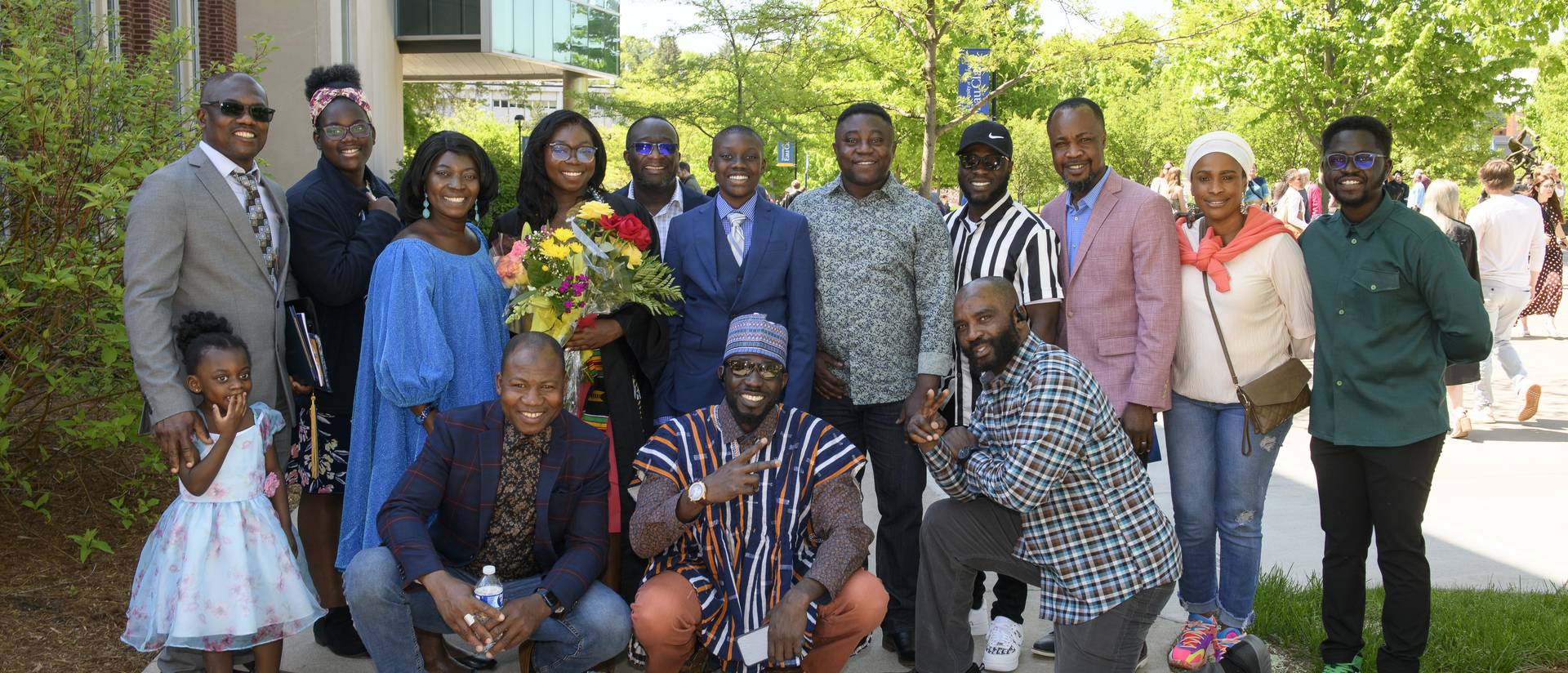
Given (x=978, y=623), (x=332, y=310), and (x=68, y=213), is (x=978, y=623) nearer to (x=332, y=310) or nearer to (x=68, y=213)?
(x=332, y=310)

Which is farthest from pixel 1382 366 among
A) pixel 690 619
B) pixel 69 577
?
pixel 69 577

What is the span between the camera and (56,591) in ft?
18.3

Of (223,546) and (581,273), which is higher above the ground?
(581,273)

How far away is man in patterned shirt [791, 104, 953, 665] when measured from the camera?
4.92 m

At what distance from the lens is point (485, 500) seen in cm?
424

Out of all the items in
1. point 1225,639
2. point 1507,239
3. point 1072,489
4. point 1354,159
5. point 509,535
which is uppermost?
point 1354,159

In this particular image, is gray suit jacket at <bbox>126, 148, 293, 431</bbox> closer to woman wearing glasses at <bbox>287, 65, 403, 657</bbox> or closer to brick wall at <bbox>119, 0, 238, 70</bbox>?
woman wearing glasses at <bbox>287, 65, 403, 657</bbox>

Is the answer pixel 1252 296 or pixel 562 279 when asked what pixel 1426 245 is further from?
pixel 562 279

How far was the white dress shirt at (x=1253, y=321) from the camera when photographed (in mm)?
4680

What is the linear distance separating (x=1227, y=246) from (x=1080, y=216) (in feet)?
1.96

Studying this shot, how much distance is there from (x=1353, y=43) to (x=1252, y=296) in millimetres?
26511

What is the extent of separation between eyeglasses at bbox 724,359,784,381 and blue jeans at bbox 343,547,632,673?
3.06 ft

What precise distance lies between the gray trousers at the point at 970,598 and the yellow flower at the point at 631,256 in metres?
1.49

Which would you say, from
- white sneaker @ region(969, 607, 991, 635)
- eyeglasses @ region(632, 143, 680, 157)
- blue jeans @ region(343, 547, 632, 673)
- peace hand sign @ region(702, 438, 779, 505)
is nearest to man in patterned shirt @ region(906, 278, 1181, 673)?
peace hand sign @ region(702, 438, 779, 505)
